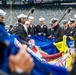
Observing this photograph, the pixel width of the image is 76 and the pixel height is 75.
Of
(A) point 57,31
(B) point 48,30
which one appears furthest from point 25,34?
(B) point 48,30

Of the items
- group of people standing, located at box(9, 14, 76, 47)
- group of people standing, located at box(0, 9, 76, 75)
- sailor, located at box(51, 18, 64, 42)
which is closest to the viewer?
group of people standing, located at box(0, 9, 76, 75)

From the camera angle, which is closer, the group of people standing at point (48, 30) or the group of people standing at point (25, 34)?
the group of people standing at point (25, 34)

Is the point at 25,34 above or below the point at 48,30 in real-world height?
above

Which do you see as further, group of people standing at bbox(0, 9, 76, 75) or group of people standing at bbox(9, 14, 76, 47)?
group of people standing at bbox(9, 14, 76, 47)

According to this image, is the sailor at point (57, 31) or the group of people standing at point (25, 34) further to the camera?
the sailor at point (57, 31)

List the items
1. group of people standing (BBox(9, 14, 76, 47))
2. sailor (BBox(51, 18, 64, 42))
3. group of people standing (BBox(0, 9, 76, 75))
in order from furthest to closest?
sailor (BBox(51, 18, 64, 42))
group of people standing (BBox(9, 14, 76, 47))
group of people standing (BBox(0, 9, 76, 75))

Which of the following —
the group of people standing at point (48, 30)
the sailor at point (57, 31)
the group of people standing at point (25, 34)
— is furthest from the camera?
the sailor at point (57, 31)

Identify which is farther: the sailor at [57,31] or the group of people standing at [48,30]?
the sailor at [57,31]

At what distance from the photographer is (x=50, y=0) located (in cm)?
2656

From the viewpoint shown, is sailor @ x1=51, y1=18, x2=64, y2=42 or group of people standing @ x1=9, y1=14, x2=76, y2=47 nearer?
group of people standing @ x1=9, y1=14, x2=76, y2=47

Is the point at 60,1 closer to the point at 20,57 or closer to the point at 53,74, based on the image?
the point at 53,74

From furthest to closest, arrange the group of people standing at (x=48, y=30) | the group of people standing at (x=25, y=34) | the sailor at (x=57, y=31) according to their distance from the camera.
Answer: the sailor at (x=57, y=31), the group of people standing at (x=48, y=30), the group of people standing at (x=25, y=34)

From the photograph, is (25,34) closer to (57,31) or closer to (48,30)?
(57,31)

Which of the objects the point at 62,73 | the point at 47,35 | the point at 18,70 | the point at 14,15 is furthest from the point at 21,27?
the point at 14,15
